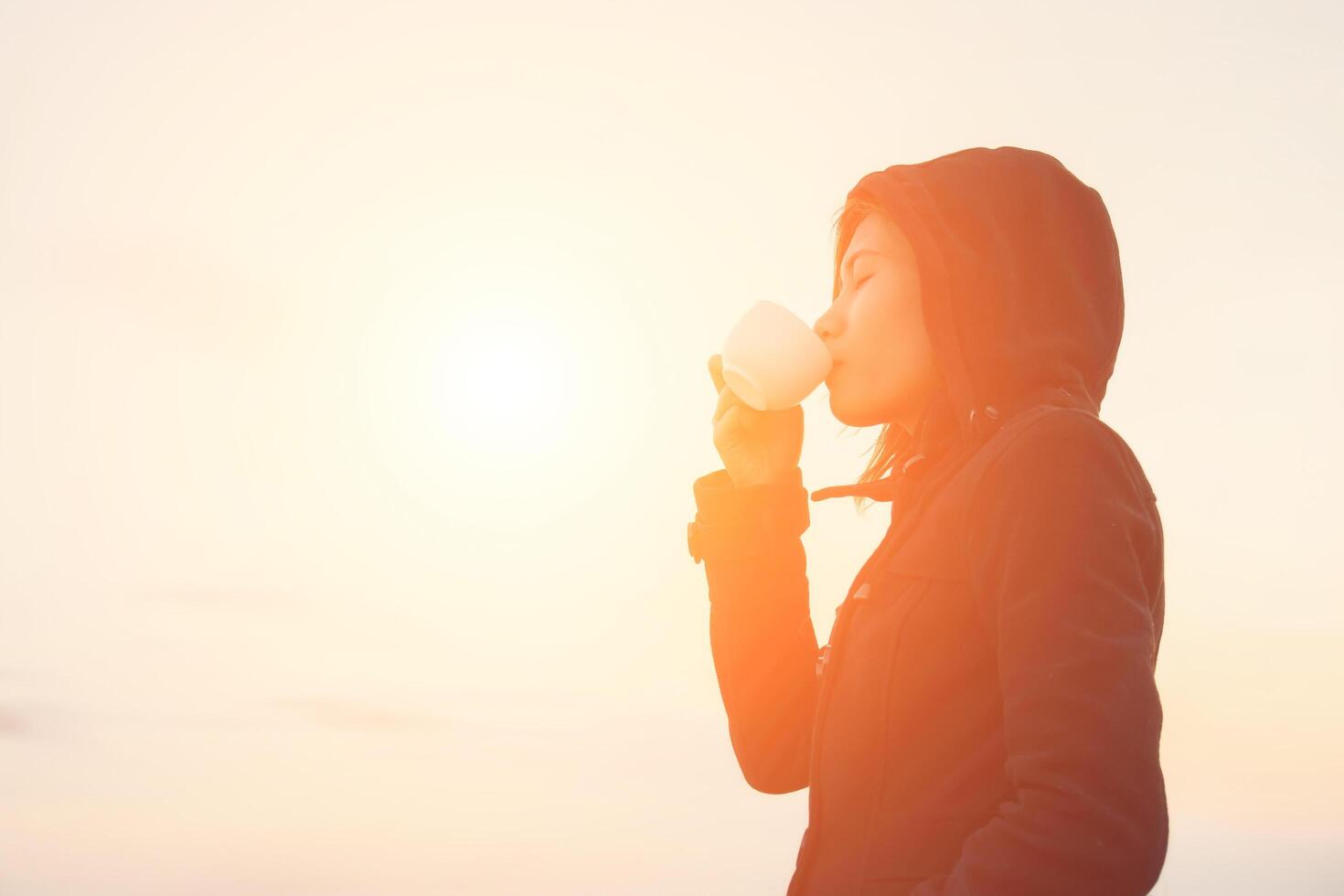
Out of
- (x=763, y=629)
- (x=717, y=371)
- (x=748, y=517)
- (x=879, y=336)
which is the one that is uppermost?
(x=717, y=371)

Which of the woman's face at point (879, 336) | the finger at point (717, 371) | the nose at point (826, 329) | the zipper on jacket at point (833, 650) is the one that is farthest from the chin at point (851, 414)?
the finger at point (717, 371)

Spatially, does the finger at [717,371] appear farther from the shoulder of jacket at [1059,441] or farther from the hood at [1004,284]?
the shoulder of jacket at [1059,441]

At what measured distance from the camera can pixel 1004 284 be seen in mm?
2035

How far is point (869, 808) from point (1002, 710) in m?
0.25

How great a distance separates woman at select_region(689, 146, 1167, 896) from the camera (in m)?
1.54

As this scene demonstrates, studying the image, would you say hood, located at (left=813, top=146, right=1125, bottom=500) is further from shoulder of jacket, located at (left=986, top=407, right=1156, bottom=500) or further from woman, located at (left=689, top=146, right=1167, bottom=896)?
shoulder of jacket, located at (left=986, top=407, right=1156, bottom=500)

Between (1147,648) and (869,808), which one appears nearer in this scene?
(1147,648)

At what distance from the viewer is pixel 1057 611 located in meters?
1.60

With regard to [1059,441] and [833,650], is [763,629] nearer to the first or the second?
[833,650]

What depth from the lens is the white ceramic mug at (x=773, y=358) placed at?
7.52 feet

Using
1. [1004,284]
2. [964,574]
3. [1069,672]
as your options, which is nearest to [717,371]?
[1004,284]

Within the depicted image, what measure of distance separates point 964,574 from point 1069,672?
0.91 feet

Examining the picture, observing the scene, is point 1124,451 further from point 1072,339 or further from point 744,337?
point 744,337

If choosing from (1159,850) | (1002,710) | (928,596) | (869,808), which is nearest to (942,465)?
(928,596)
